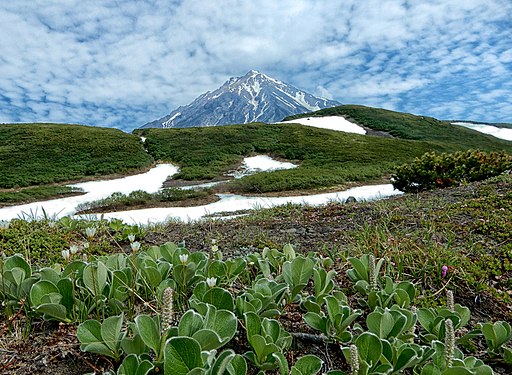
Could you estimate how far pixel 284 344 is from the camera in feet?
6.66

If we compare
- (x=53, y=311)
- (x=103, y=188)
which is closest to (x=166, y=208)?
(x=103, y=188)

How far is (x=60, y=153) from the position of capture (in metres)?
42.0

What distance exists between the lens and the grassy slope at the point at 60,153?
35.0 meters

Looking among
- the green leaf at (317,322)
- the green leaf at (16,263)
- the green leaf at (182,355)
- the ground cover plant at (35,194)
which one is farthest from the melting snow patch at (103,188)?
the green leaf at (182,355)

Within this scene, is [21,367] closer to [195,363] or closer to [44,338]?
[44,338]

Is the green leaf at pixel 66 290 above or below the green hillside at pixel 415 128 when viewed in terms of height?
below

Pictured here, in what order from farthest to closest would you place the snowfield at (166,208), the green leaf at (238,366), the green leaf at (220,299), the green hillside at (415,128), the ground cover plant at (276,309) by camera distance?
the green hillside at (415,128) → the snowfield at (166,208) → the green leaf at (220,299) → the ground cover plant at (276,309) → the green leaf at (238,366)

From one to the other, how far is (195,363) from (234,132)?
52612mm

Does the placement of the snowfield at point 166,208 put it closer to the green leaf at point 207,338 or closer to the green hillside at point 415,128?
the green leaf at point 207,338

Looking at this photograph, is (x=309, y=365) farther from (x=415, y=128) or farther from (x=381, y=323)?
(x=415, y=128)

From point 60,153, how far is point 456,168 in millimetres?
40697

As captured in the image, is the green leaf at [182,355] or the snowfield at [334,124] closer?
the green leaf at [182,355]

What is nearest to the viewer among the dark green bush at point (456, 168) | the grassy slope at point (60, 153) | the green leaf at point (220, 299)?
the green leaf at point (220, 299)

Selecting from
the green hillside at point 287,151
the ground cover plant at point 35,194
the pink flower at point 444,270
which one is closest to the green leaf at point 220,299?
the pink flower at point 444,270
